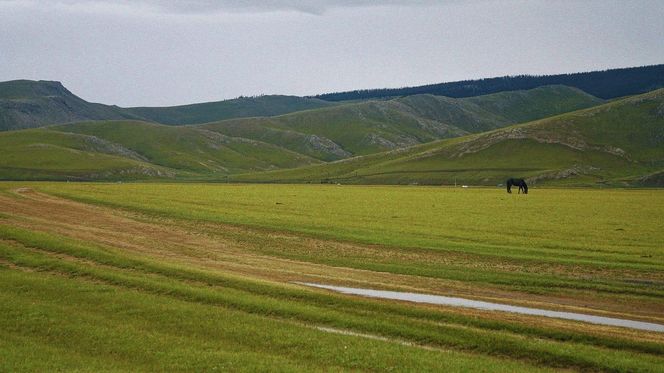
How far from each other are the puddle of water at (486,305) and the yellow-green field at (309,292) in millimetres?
1032

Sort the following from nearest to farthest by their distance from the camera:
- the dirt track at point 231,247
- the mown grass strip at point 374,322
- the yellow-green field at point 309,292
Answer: the yellow-green field at point 309,292 → the mown grass strip at point 374,322 → the dirt track at point 231,247

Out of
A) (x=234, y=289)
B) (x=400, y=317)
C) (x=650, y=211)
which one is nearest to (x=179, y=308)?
(x=234, y=289)

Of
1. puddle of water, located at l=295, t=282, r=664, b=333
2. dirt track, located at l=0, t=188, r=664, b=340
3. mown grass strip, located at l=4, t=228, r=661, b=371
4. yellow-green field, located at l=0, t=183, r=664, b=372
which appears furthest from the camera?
dirt track, located at l=0, t=188, r=664, b=340

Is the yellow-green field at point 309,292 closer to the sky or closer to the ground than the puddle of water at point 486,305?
closer to the sky

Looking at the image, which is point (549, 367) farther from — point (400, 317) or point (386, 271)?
point (386, 271)

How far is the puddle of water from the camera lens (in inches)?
1034

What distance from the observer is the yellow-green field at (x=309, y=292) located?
1991cm

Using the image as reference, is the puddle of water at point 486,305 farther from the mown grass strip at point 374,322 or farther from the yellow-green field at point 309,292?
the mown grass strip at point 374,322

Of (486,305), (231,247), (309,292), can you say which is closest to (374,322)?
(309,292)

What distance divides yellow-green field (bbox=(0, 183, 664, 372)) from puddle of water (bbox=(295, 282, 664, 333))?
1.03 meters

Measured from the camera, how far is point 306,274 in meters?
35.7

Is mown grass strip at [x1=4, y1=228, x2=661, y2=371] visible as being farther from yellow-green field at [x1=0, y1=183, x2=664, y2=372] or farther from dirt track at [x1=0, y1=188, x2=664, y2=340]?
dirt track at [x1=0, y1=188, x2=664, y2=340]

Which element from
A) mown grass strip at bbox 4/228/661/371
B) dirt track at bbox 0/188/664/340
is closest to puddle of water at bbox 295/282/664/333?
dirt track at bbox 0/188/664/340

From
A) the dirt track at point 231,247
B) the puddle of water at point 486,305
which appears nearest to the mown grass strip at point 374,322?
the dirt track at point 231,247
